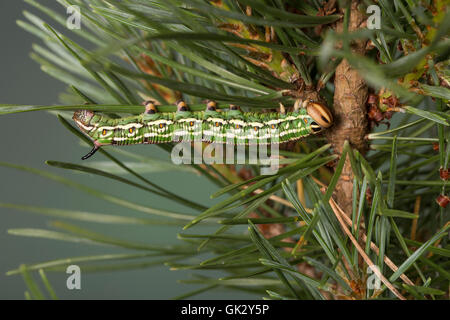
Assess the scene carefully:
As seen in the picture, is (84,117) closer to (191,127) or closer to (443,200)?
(191,127)

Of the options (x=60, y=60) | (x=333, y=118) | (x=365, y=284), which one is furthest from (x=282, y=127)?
(x=60, y=60)

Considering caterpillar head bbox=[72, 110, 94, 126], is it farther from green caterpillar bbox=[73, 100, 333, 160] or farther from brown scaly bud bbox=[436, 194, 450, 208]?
brown scaly bud bbox=[436, 194, 450, 208]

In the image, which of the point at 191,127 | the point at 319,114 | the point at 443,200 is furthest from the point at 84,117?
the point at 443,200

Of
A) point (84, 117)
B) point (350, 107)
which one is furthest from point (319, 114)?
point (84, 117)

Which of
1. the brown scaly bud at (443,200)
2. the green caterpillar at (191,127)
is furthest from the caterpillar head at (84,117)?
the brown scaly bud at (443,200)

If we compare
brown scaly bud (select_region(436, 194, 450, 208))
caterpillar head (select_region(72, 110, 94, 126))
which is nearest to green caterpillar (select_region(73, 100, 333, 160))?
caterpillar head (select_region(72, 110, 94, 126))

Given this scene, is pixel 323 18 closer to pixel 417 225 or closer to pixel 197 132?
pixel 197 132
